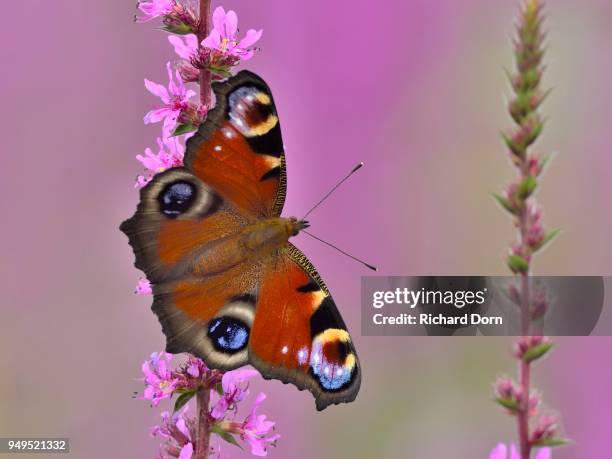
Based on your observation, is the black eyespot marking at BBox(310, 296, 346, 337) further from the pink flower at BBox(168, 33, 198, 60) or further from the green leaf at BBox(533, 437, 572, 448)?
the green leaf at BBox(533, 437, 572, 448)

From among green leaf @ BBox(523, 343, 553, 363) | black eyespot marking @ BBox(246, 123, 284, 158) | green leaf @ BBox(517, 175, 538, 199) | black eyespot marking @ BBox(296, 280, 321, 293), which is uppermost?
black eyespot marking @ BBox(246, 123, 284, 158)

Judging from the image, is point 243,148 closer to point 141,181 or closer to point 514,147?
point 141,181

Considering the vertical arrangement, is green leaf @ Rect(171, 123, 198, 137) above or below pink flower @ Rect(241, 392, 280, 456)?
above

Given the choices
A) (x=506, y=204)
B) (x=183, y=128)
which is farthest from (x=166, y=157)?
(x=506, y=204)

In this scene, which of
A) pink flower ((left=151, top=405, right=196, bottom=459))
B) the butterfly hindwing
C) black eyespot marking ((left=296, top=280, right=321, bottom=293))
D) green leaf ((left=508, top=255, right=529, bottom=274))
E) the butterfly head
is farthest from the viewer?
the butterfly head

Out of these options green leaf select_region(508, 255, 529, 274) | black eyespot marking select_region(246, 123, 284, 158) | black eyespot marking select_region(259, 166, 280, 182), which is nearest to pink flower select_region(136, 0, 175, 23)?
black eyespot marking select_region(246, 123, 284, 158)

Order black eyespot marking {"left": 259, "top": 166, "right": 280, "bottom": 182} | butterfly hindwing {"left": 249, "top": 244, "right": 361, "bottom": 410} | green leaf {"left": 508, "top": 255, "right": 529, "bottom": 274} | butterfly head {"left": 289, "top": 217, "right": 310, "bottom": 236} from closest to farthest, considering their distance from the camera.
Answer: green leaf {"left": 508, "top": 255, "right": 529, "bottom": 274} < butterfly hindwing {"left": 249, "top": 244, "right": 361, "bottom": 410} < black eyespot marking {"left": 259, "top": 166, "right": 280, "bottom": 182} < butterfly head {"left": 289, "top": 217, "right": 310, "bottom": 236}
